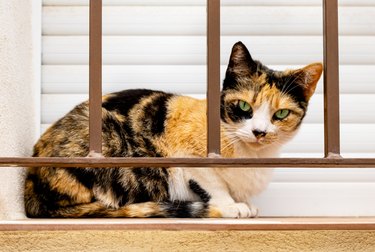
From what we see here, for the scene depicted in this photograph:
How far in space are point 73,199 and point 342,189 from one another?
1.40 m

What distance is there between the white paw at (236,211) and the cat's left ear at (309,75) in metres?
0.60

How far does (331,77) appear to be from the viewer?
Answer: 184 centimetres

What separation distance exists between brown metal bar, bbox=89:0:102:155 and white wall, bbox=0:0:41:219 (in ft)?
1.37

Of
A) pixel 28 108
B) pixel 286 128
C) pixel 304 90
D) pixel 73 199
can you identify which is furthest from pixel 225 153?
pixel 28 108

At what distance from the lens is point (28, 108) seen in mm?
2576

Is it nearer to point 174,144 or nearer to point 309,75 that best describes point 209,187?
point 174,144

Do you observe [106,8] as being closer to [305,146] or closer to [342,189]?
[305,146]

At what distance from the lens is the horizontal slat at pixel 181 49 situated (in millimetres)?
3002

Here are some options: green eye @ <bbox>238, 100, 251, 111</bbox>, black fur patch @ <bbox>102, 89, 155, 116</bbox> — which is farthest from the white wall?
green eye @ <bbox>238, 100, 251, 111</bbox>

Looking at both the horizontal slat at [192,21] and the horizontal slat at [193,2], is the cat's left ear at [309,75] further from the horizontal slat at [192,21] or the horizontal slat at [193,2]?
the horizontal slat at [193,2]

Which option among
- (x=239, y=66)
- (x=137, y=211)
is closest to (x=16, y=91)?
(x=137, y=211)

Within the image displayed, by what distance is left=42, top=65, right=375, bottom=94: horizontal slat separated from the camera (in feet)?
9.83

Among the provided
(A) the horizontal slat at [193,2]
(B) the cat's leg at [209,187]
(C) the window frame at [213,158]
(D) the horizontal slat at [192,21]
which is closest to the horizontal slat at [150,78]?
(D) the horizontal slat at [192,21]

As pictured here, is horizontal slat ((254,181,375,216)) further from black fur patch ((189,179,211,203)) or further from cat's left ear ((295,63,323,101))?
cat's left ear ((295,63,323,101))
